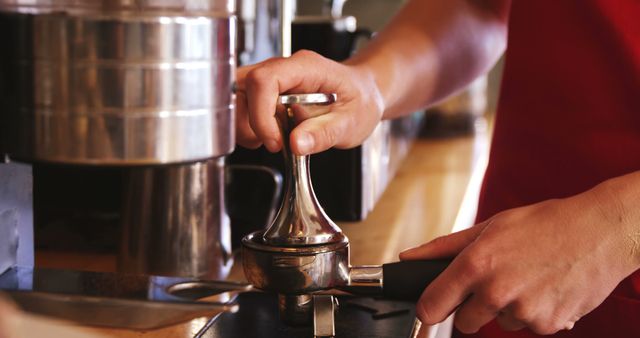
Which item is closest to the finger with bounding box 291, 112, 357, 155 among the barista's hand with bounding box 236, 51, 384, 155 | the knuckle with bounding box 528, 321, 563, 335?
the barista's hand with bounding box 236, 51, 384, 155

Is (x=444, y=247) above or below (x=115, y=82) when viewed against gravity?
below

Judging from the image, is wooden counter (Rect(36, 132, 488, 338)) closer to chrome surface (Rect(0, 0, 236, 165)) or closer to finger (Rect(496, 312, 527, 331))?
chrome surface (Rect(0, 0, 236, 165))

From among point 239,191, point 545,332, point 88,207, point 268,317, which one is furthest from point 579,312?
point 88,207

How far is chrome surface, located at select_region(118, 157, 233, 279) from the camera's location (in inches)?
37.8

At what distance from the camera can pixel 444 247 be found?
750 mm

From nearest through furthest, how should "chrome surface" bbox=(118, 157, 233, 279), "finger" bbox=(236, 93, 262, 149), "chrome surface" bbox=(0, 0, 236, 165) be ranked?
"chrome surface" bbox=(0, 0, 236, 165) < "finger" bbox=(236, 93, 262, 149) < "chrome surface" bbox=(118, 157, 233, 279)

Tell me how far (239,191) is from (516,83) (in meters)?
0.37

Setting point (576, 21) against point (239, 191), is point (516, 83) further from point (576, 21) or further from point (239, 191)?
point (239, 191)

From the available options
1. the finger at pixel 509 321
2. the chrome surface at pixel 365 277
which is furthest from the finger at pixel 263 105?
the finger at pixel 509 321

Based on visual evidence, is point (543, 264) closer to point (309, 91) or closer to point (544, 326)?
point (544, 326)

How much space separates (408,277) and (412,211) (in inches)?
29.2

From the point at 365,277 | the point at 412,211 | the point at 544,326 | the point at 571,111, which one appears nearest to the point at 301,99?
the point at 365,277

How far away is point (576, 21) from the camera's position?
3.08 ft

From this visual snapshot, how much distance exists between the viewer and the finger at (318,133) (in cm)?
72
